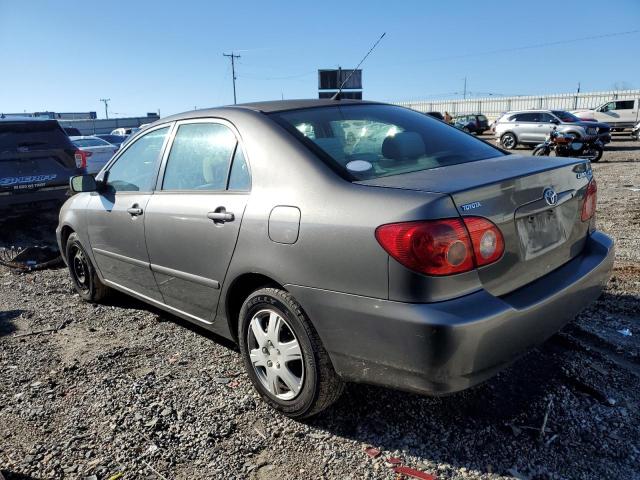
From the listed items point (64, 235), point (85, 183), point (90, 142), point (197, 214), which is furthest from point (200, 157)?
point (90, 142)

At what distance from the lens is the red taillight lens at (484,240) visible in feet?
7.12

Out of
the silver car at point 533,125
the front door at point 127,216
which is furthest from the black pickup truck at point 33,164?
the silver car at point 533,125

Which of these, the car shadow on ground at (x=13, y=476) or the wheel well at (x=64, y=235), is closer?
the car shadow on ground at (x=13, y=476)

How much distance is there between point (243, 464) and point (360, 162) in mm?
1596

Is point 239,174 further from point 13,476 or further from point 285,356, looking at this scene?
point 13,476

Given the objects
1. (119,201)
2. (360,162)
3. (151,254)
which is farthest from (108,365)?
(360,162)

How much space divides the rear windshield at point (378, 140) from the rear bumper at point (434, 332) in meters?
0.69

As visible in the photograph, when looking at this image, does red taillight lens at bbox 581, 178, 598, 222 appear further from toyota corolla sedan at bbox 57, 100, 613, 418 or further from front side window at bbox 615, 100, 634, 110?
front side window at bbox 615, 100, 634, 110

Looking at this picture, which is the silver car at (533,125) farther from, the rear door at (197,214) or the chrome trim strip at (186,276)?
the chrome trim strip at (186,276)

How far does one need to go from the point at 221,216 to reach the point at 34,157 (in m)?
5.91

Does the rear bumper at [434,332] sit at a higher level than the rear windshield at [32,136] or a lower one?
lower

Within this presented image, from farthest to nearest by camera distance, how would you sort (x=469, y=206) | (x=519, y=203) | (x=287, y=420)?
1. (x=287, y=420)
2. (x=519, y=203)
3. (x=469, y=206)

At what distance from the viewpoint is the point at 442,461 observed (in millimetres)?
2418

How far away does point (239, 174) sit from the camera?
296cm
